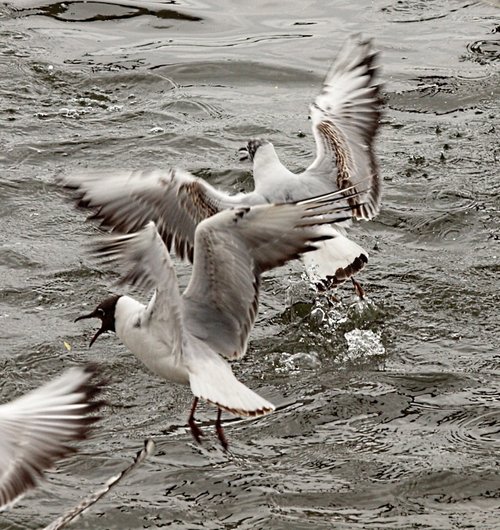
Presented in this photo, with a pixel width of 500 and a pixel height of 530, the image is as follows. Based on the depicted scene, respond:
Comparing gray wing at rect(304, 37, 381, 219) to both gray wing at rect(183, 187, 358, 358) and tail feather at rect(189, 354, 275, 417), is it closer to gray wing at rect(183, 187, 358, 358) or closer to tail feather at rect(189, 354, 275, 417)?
gray wing at rect(183, 187, 358, 358)

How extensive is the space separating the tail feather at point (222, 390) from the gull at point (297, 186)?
93cm

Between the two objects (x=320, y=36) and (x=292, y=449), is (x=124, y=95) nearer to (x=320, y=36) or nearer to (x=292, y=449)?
(x=320, y=36)

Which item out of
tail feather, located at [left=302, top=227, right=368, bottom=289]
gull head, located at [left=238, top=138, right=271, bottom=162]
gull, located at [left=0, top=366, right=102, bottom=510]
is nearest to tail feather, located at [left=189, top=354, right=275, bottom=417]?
gull, located at [left=0, top=366, right=102, bottom=510]

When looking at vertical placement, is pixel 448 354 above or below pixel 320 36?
below

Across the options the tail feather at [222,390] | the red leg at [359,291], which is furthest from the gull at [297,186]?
the tail feather at [222,390]

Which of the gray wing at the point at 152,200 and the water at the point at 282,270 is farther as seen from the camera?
the gray wing at the point at 152,200

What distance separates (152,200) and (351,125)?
5.79ft

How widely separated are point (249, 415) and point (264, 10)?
8578mm

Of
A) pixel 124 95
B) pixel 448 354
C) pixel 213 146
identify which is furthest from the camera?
pixel 124 95

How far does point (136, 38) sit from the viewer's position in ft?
42.9

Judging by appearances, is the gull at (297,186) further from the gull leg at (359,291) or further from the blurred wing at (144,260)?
the blurred wing at (144,260)

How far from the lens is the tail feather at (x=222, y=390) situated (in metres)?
6.04

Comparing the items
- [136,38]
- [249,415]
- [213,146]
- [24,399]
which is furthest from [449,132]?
[24,399]

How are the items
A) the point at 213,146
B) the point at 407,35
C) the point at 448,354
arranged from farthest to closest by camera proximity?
1. the point at 407,35
2. the point at 213,146
3. the point at 448,354
